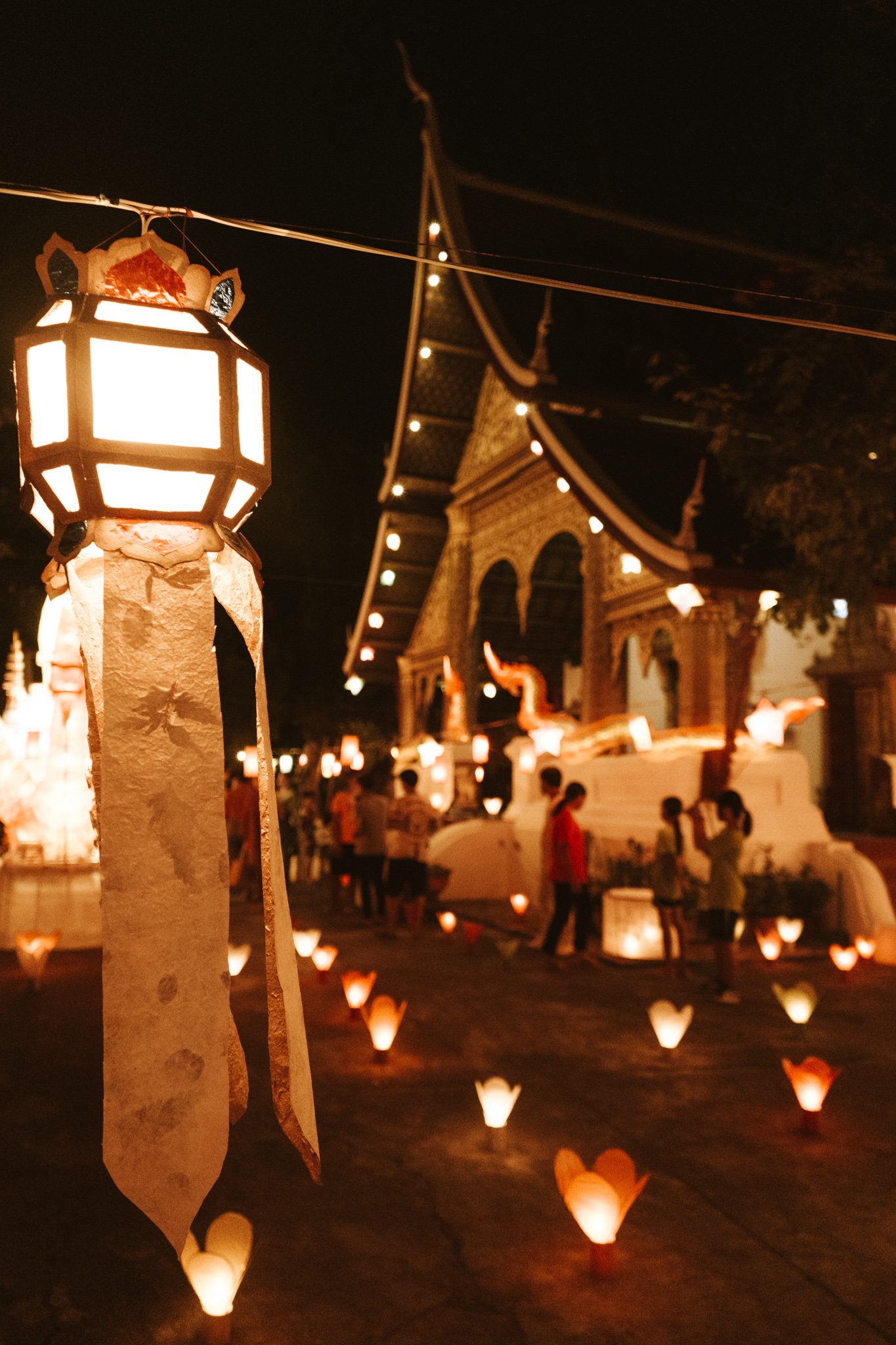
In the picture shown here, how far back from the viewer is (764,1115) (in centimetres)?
525

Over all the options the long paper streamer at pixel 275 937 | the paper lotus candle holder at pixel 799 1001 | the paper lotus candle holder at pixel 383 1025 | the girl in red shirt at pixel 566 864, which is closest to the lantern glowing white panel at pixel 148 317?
the long paper streamer at pixel 275 937

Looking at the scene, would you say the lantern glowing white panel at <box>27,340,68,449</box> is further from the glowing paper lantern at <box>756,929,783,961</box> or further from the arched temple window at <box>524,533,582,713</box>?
the arched temple window at <box>524,533,582,713</box>

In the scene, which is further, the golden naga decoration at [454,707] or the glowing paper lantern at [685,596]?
the golden naga decoration at [454,707]

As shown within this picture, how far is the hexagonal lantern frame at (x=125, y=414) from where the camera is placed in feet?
9.82

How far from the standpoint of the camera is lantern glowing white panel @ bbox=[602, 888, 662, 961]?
964 centimetres

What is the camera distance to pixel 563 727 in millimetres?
13680

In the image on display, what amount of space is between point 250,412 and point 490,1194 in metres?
3.22

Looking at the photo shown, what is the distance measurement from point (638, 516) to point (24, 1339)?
31.6 feet

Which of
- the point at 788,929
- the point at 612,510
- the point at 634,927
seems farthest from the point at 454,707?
the point at 788,929

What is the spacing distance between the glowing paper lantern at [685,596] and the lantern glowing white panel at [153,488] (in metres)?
8.59

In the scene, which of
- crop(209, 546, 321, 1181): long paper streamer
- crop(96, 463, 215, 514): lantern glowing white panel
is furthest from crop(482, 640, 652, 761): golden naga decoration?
crop(96, 463, 215, 514): lantern glowing white panel

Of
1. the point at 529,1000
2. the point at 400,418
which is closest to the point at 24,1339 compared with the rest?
the point at 529,1000

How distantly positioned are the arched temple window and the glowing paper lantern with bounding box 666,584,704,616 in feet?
19.2

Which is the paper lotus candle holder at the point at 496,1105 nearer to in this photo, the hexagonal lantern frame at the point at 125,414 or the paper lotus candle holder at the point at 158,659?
the paper lotus candle holder at the point at 158,659
